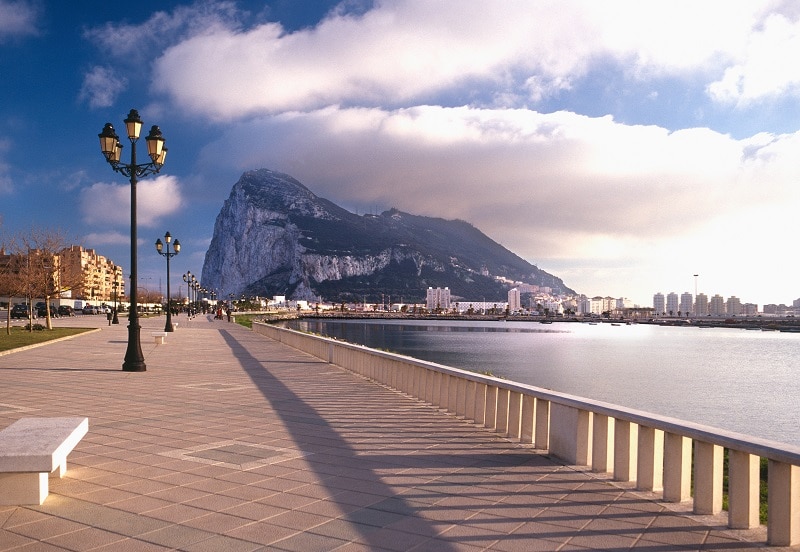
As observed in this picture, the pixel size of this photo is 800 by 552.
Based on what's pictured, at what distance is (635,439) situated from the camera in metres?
5.85

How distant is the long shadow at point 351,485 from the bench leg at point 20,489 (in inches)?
83.2

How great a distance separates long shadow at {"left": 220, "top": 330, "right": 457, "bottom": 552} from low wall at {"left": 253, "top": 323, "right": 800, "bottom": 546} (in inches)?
74.5

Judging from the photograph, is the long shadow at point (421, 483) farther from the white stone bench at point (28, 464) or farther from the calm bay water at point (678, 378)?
the calm bay water at point (678, 378)

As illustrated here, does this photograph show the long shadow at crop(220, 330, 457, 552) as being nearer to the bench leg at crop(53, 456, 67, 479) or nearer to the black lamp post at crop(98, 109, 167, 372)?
the bench leg at crop(53, 456, 67, 479)

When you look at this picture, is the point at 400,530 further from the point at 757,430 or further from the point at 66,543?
the point at 757,430

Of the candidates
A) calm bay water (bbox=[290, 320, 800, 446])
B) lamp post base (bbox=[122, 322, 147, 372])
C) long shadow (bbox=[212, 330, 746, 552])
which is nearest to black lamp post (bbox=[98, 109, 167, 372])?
lamp post base (bbox=[122, 322, 147, 372])

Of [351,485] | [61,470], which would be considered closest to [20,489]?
[61,470]

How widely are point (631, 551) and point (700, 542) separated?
0.55 m

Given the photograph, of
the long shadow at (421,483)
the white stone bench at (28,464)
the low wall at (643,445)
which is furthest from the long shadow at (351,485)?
the white stone bench at (28,464)

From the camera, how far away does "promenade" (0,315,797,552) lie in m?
4.13

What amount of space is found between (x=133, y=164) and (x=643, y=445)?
46.2 feet

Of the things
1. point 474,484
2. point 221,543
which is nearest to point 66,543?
point 221,543

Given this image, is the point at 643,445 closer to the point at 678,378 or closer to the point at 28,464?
the point at 28,464

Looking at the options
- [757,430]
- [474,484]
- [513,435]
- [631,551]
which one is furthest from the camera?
[757,430]
